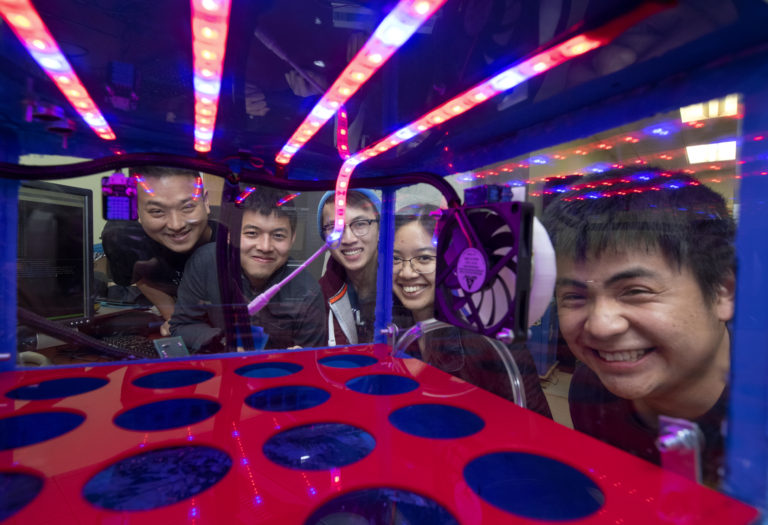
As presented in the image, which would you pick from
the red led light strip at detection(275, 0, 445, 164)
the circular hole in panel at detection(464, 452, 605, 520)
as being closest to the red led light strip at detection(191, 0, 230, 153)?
the red led light strip at detection(275, 0, 445, 164)

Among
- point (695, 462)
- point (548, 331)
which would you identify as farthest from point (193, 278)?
point (695, 462)

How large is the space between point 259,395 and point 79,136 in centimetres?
143

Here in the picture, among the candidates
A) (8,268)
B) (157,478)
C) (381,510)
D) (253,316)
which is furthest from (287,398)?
(8,268)

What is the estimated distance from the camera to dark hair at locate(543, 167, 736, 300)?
0.89m

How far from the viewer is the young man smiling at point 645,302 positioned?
2.93 ft

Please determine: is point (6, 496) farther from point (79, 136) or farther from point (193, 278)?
point (79, 136)

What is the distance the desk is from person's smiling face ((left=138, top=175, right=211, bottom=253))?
30.2 inches

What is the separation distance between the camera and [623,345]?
1060mm

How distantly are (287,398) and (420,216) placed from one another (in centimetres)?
116

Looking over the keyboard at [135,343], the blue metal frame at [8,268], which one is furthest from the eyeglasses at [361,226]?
the blue metal frame at [8,268]

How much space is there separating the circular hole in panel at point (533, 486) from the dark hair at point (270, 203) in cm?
162

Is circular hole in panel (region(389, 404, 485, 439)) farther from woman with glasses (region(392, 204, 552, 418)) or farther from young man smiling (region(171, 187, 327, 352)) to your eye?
young man smiling (region(171, 187, 327, 352))

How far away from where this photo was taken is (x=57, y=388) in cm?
132

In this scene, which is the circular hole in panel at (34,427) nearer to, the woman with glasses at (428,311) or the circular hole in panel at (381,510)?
the circular hole in panel at (381,510)
